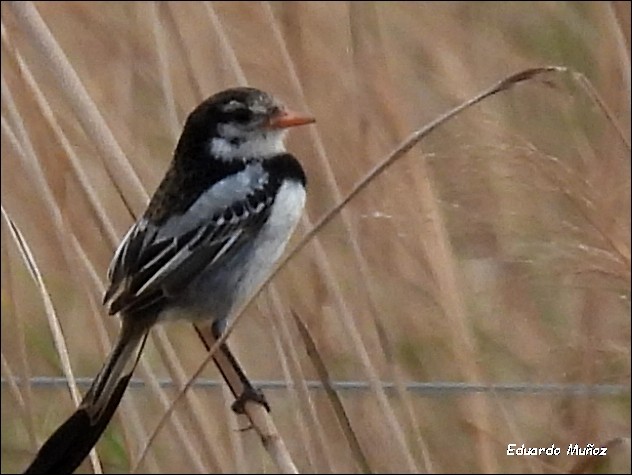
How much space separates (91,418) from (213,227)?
12.2 inches

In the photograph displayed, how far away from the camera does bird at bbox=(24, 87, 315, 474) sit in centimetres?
150

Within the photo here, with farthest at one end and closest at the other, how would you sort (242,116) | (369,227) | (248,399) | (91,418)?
(369,227) → (242,116) → (248,399) → (91,418)

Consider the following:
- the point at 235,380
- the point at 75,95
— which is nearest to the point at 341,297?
the point at 235,380

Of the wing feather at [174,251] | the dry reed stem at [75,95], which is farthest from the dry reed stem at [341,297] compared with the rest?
the dry reed stem at [75,95]

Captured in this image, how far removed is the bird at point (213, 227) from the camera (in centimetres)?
150

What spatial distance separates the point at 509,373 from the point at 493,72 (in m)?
0.56

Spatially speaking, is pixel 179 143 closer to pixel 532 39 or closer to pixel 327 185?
pixel 327 185

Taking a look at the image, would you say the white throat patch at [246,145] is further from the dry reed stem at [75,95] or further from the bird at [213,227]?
the dry reed stem at [75,95]

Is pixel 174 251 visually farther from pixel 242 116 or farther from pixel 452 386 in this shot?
pixel 452 386

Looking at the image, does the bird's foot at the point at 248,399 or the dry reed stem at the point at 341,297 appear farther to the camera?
the dry reed stem at the point at 341,297

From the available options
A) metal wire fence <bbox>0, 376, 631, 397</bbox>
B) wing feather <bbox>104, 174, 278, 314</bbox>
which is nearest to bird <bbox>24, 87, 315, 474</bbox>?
wing feather <bbox>104, 174, 278, 314</bbox>

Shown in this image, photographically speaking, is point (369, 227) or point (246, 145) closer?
point (246, 145)

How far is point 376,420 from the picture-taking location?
2092 millimetres

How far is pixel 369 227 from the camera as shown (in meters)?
1.98
